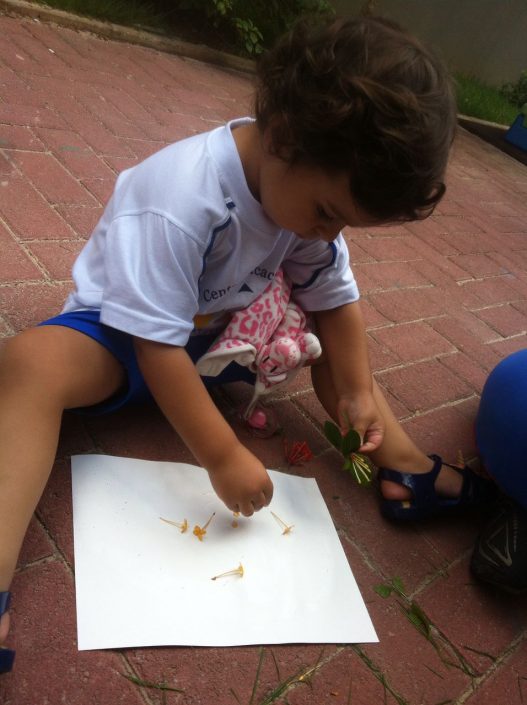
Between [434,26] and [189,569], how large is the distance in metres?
6.73

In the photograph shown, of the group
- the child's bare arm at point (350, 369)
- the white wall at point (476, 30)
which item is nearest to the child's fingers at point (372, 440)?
the child's bare arm at point (350, 369)

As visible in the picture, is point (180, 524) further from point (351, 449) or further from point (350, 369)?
point (350, 369)

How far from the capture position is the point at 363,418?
130 centimetres

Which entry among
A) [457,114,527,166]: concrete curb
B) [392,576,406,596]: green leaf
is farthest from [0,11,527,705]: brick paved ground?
[457,114,527,166]: concrete curb

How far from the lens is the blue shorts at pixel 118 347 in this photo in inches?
41.4

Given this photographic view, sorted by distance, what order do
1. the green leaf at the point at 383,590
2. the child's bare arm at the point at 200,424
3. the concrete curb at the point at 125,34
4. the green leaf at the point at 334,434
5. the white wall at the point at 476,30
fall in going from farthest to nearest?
the white wall at the point at 476,30
the concrete curb at the point at 125,34
the green leaf at the point at 334,434
the green leaf at the point at 383,590
the child's bare arm at the point at 200,424

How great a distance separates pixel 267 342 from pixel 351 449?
0.25 m

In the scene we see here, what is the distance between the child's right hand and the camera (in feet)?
3.34

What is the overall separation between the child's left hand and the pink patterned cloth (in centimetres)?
13

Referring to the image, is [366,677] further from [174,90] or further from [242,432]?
[174,90]

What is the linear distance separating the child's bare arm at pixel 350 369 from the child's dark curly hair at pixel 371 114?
0.42 meters

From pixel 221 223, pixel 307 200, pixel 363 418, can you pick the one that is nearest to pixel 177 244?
pixel 221 223

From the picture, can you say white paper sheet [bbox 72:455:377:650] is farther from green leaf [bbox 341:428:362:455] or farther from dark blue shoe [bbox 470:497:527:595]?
dark blue shoe [bbox 470:497:527:595]

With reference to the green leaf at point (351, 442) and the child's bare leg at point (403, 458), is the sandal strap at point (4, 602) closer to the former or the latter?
the green leaf at point (351, 442)
